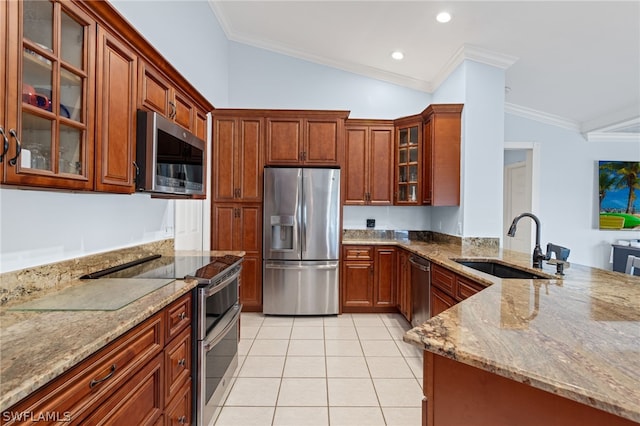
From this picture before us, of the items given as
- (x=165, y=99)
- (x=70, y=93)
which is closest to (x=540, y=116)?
(x=165, y=99)

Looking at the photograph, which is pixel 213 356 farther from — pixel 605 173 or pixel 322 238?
pixel 605 173

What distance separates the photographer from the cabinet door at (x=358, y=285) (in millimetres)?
3928

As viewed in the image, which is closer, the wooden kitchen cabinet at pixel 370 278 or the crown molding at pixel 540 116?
the wooden kitchen cabinet at pixel 370 278

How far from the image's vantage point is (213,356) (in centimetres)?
190

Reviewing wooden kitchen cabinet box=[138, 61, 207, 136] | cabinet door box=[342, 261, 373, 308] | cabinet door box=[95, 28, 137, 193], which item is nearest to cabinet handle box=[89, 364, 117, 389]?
cabinet door box=[95, 28, 137, 193]

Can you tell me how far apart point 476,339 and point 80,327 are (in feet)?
4.27

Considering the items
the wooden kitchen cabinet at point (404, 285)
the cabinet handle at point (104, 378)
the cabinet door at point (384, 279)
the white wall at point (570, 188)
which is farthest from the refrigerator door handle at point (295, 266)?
the white wall at point (570, 188)

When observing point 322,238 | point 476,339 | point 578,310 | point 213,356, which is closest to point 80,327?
point 213,356

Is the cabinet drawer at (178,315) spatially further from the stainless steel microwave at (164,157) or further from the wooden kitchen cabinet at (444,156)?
the wooden kitchen cabinet at (444,156)

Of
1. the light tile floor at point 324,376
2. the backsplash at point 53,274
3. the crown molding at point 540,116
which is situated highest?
the crown molding at point 540,116

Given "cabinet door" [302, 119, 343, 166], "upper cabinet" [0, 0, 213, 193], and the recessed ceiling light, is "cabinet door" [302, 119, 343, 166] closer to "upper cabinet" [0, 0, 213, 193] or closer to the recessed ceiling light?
the recessed ceiling light

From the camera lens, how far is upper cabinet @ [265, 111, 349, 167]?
3881mm

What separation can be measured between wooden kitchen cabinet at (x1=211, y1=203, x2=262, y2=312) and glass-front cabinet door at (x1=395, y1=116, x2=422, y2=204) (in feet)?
6.17

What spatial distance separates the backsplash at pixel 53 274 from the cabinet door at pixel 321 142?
2290mm
